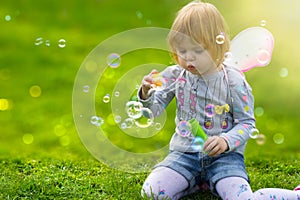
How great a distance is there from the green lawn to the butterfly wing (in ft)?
1.62

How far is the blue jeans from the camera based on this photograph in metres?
2.41

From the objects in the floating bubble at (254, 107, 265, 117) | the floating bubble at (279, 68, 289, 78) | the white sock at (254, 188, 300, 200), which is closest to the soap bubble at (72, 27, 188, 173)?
the white sock at (254, 188, 300, 200)

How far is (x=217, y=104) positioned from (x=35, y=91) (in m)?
2.12

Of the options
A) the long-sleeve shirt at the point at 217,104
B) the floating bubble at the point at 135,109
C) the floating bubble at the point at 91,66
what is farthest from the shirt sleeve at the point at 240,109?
the floating bubble at the point at 91,66

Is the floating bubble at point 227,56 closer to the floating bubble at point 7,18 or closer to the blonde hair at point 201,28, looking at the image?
the blonde hair at point 201,28

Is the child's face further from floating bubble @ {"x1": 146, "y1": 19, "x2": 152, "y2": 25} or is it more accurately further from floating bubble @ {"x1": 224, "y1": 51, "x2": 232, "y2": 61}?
floating bubble @ {"x1": 146, "y1": 19, "x2": 152, "y2": 25}

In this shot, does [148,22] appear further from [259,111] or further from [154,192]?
[154,192]

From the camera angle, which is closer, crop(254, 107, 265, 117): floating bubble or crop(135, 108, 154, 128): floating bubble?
crop(135, 108, 154, 128): floating bubble

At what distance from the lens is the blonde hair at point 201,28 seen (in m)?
2.30

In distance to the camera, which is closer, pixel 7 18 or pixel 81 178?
pixel 81 178

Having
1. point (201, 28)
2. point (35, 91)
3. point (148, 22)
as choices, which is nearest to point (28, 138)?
point (35, 91)

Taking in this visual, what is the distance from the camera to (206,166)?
2467 mm

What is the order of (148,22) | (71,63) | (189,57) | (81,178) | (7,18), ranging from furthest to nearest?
1. (148,22)
2. (7,18)
3. (71,63)
4. (81,178)
5. (189,57)

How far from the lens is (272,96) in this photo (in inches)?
168
